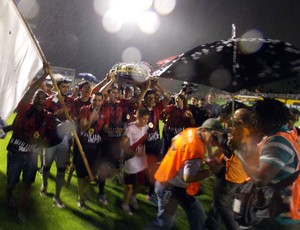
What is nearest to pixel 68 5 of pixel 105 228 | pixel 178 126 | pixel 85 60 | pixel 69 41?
pixel 69 41

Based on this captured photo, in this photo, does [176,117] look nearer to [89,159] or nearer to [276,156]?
[89,159]

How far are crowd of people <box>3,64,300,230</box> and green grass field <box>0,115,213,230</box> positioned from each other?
0.49 ft

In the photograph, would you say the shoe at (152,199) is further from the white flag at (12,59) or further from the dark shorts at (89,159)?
the white flag at (12,59)

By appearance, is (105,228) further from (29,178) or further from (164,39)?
(164,39)

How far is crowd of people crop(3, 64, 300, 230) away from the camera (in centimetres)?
267

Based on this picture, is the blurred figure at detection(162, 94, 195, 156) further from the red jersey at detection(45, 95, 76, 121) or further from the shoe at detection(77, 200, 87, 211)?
the shoe at detection(77, 200, 87, 211)

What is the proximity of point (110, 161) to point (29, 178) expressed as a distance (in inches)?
67.3

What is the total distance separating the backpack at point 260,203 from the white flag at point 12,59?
229cm

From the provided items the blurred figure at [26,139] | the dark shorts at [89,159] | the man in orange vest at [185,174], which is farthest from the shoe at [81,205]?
the man in orange vest at [185,174]

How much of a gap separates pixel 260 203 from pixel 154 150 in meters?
3.57

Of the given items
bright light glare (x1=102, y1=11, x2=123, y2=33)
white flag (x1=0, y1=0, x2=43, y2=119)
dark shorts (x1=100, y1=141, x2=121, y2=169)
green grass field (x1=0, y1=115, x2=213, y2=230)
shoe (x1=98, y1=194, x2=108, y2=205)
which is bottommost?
green grass field (x1=0, y1=115, x2=213, y2=230)

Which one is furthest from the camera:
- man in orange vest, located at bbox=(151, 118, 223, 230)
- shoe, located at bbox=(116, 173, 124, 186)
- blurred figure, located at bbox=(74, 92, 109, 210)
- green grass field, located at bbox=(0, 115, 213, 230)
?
shoe, located at bbox=(116, 173, 124, 186)

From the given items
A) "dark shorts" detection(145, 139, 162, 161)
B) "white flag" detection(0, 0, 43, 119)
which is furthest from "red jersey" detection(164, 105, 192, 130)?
"white flag" detection(0, 0, 43, 119)

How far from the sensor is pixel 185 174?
3.21m
